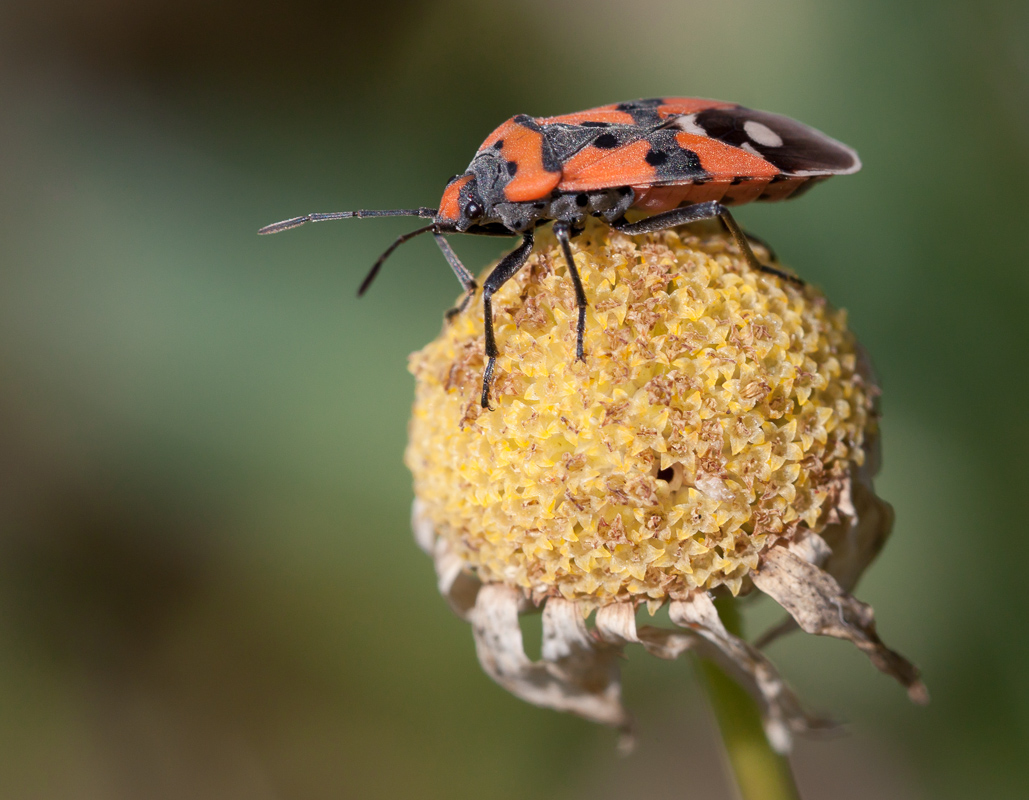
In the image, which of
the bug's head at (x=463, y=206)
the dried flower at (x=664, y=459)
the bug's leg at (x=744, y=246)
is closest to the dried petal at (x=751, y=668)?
the dried flower at (x=664, y=459)

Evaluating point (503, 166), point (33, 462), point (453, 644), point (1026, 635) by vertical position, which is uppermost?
point (503, 166)

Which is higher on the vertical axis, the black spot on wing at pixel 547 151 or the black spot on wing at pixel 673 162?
the black spot on wing at pixel 547 151

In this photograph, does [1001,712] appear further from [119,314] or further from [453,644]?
[119,314]

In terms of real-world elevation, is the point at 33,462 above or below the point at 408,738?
above

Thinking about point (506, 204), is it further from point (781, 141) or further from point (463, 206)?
point (781, 141)

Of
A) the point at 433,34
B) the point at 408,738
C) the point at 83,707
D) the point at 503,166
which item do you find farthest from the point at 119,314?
the point at 503,166

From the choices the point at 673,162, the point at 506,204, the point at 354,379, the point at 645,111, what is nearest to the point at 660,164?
the point at 673,162

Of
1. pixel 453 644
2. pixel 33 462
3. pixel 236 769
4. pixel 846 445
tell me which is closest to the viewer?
pixel 846 445

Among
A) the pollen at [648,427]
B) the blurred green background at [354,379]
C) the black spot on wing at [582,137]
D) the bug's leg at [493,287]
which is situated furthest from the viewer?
the blurred green background at [354,379]

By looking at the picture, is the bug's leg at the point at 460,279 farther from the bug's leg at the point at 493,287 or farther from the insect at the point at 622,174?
the bug's leg at the point at 493,287
